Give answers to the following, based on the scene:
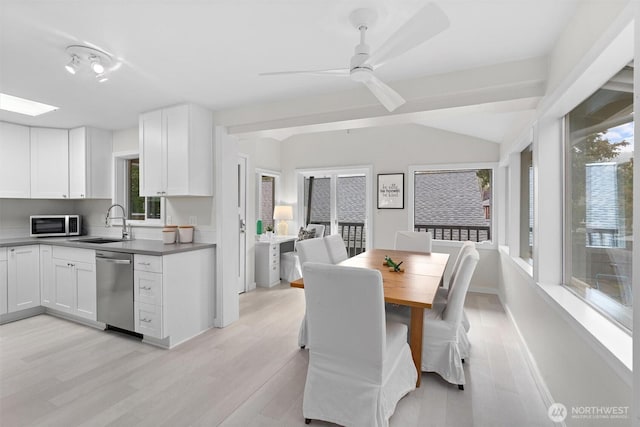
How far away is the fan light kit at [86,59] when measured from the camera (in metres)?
1.99

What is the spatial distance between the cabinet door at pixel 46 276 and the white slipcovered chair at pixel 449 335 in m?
3.97

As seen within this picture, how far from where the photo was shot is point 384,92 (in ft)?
6.16

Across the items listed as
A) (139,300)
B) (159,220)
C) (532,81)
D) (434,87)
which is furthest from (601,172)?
(159,220)

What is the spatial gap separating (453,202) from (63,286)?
5340mm

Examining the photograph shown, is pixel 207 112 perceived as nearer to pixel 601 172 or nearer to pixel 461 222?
pixel 601 172

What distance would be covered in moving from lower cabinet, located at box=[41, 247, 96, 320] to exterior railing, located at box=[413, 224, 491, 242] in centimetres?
442

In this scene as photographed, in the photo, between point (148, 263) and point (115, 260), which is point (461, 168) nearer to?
Answer: point (148, 263)

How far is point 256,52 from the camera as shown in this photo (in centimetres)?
207

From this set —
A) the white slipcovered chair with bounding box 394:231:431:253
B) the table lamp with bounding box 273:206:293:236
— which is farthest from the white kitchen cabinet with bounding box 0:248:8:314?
the white slipcovered chair with bounding box 394:231:431:253

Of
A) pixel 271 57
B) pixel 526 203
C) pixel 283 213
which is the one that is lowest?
pixel 283 213

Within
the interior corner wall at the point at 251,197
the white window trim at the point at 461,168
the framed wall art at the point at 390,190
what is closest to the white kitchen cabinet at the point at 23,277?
the interior corner wall at the point at 251,197

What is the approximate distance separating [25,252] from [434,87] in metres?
4.73

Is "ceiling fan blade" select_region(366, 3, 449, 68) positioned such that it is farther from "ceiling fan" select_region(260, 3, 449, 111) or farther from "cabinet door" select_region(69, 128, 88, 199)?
"cabinet door" select_region(69, 128, 88, 199)

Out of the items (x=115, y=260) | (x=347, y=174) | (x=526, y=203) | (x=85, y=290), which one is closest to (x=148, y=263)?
(x=115, y=260)
